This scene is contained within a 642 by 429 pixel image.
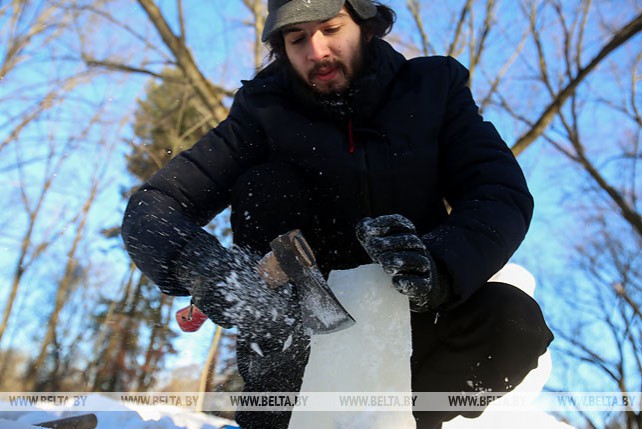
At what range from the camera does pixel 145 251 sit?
1115 mm

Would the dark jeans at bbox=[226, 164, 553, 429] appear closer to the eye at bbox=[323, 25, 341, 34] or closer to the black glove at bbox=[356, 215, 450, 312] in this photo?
the black glove at bbox=[356, 215, 450, 312]

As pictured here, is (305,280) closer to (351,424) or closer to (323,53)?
(351,424)

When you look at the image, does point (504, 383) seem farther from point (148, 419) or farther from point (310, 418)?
point (148, 419)

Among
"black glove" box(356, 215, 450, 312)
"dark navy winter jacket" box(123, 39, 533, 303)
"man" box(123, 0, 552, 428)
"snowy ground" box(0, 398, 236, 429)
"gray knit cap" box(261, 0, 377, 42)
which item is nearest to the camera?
"black glove" box(356, 215, 450, 312)

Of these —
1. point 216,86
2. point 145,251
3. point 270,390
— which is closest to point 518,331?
point 270,390

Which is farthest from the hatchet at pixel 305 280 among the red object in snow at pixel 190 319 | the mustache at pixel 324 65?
the mustache at pixel 324 65

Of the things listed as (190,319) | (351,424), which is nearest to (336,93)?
(190,319)

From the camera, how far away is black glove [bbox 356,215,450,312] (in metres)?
0.91

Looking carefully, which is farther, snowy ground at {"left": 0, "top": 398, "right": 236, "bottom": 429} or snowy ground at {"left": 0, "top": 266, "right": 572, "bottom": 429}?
snowy ground at {"left": 0, "top": 398, "right": 236, "bottom": 429}

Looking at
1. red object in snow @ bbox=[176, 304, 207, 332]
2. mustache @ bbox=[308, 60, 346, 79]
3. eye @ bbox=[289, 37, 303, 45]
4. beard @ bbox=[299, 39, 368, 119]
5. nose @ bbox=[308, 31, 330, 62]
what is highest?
Answer: eye @ bbox=[289, 37, 303, 45]

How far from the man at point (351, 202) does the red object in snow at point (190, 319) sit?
0.21m

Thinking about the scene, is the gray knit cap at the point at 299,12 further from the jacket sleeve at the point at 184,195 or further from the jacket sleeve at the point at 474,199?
the jacket sleeve at the point at 474,199

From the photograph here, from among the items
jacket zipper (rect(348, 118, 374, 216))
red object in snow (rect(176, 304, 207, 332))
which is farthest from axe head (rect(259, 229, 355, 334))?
red object in snow (rect(176, 304, 207, 332))

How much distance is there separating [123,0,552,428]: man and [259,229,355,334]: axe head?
0.16ft
